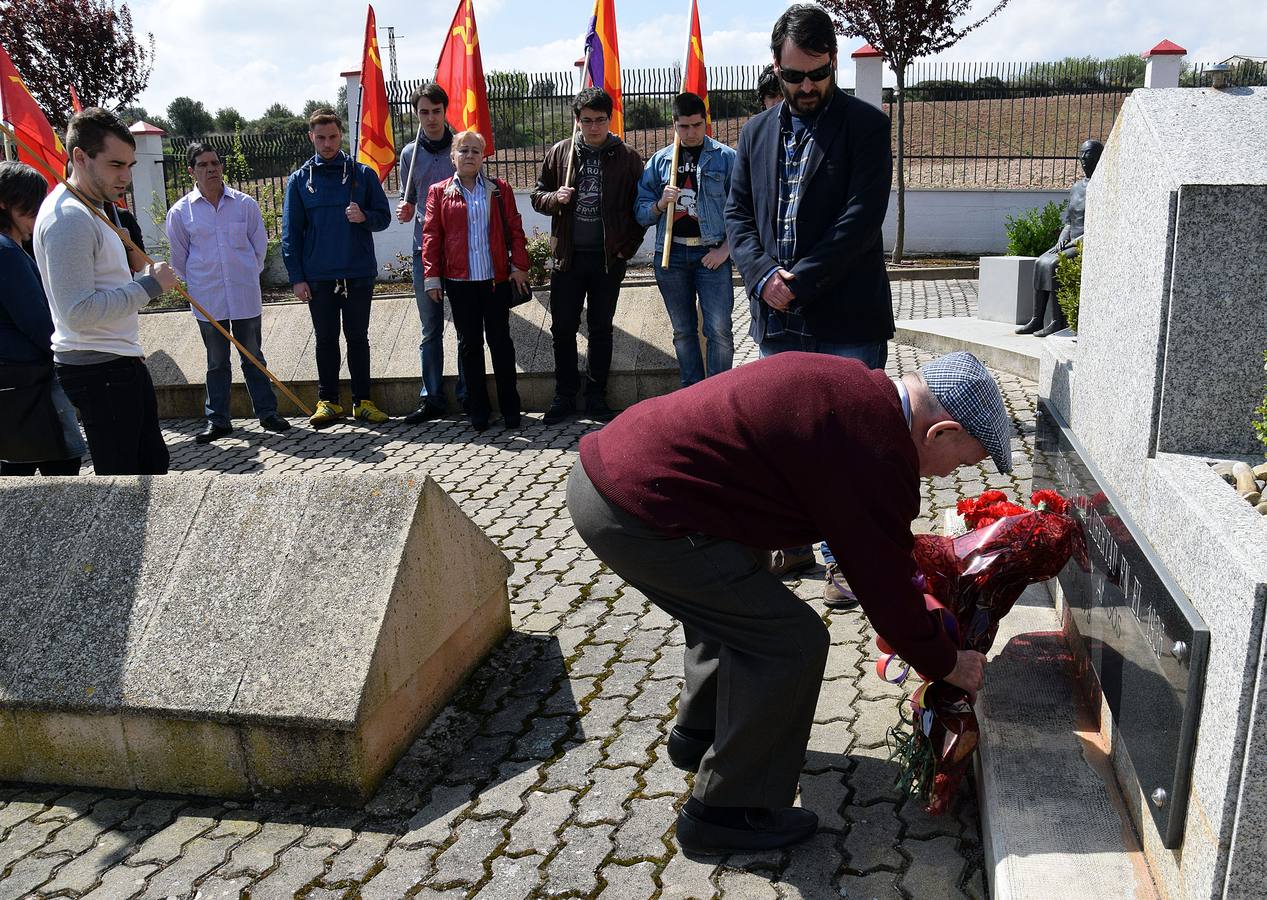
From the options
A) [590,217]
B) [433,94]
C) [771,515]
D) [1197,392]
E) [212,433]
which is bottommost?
[212,433]

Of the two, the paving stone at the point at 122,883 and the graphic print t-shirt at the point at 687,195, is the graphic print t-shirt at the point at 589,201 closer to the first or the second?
the graphic print t-shirt at the point at 687,195

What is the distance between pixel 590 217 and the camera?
7156 mm

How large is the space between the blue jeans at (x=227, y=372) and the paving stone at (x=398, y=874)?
5.59 m

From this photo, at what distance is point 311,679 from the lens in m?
3.22

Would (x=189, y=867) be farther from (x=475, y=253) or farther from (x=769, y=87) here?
(x=769, y=87)

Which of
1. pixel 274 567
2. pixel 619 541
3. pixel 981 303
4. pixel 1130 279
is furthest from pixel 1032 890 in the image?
pixel 981 303

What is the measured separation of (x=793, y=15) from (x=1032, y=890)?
10.2 ft

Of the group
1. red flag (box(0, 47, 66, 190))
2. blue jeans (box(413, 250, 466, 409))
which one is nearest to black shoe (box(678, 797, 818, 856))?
blue jeans (box(413, 250, 466, 409))

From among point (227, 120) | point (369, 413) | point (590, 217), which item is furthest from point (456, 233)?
point (227, 120)

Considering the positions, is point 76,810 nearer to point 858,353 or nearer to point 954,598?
point 954,598

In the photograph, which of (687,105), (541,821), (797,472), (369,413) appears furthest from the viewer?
(369,413)

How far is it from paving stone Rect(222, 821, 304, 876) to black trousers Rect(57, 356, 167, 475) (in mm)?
1927

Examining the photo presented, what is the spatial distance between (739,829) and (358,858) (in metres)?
1.03

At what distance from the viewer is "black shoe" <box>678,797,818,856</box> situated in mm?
2939
